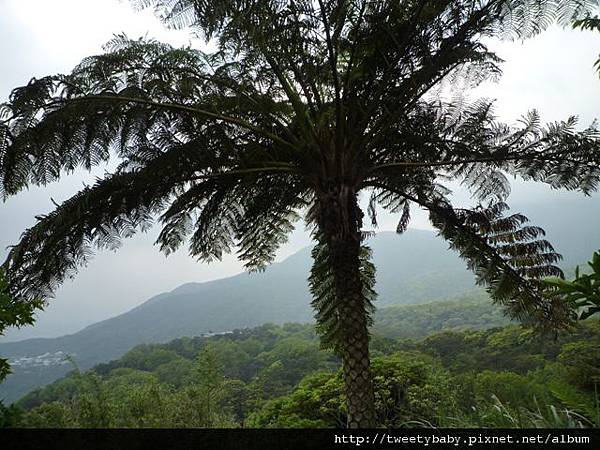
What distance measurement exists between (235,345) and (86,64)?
10716 mm

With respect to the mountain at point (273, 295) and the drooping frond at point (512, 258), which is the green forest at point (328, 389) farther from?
the mountain at point (273, 295)

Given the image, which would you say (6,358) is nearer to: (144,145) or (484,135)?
(144,145)

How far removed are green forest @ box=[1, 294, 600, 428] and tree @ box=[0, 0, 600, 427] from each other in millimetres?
1064

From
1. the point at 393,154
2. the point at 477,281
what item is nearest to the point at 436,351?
the point at 477,281

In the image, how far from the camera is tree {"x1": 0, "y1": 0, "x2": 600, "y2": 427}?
3051mm

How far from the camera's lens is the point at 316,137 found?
11.6 feet

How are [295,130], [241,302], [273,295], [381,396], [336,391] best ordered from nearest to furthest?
[295,130]
[381,396]
[336,391]
[241,302]
[273,295]

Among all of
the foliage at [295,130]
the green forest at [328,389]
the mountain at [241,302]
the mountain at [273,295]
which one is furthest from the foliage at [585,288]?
the mountain at [273,295]

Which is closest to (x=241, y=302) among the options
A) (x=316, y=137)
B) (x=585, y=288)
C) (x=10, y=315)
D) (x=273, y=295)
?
(x=273, y=295)

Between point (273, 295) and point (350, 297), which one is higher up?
point (273, 295)

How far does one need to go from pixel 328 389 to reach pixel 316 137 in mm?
3746

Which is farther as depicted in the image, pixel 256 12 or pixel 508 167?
pixel 508 167

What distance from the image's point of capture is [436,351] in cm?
1047

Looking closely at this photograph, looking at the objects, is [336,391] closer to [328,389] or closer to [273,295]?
[328,389]
